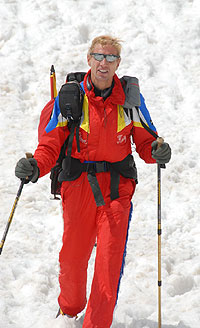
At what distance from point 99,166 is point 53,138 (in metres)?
0.52

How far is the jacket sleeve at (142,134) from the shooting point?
15.7ft

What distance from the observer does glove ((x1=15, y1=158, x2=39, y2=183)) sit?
430 centimetres

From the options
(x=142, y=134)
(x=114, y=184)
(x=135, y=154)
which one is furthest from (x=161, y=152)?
(x=135, y=154)

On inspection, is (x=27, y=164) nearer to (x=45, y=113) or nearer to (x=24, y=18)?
(x=45, y=113)

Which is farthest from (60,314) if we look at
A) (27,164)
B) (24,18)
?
(24,18)

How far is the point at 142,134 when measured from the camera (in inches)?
190

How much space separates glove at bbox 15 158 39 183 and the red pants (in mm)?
502

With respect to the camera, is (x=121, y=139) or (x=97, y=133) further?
(x=121, y=139)

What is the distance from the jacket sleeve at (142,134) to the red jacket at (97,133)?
0.4 inches

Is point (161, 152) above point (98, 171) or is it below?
above

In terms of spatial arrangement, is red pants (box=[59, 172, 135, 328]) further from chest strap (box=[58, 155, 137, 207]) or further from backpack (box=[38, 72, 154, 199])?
backpack (box=[38, 72, 154, 199])

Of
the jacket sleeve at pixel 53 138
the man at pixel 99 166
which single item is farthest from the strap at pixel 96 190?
the jacket sleeve at pixel 53 138

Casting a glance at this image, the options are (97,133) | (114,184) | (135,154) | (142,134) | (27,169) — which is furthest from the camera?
(135,154)

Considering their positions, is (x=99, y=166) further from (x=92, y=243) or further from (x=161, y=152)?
(x=92, y=243)
